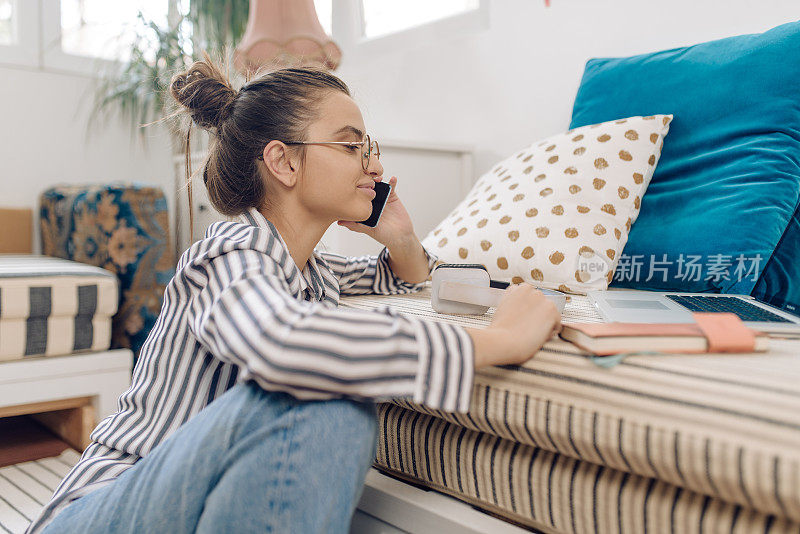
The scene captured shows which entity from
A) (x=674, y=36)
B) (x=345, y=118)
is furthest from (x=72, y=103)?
(x=674, y=36)

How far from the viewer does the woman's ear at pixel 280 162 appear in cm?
90

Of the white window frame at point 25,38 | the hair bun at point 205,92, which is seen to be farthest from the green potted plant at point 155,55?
the hair bun at point 205,92

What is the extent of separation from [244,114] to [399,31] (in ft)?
4.59

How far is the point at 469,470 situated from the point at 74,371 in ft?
3.85

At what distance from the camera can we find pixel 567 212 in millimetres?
1141

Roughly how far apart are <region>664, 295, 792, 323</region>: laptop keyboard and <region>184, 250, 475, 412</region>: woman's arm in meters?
0.41

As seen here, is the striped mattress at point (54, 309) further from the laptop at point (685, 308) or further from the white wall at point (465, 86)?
the laptop at point (685, 308)

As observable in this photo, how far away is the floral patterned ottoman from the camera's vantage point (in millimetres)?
1681

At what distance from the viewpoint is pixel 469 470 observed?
0.70 metres

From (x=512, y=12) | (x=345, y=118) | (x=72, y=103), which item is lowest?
(x=345, y=118)

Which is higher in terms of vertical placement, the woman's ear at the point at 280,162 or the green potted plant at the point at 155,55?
the green potted plant at the point at 155,55

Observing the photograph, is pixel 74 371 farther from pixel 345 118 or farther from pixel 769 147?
pixel 769 147

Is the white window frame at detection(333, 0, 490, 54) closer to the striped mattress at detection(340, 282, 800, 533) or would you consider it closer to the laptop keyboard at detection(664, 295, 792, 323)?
the laptop keyboard at detection(664, 295, 792, 323)

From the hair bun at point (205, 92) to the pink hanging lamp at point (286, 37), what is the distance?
1027 millimetres
